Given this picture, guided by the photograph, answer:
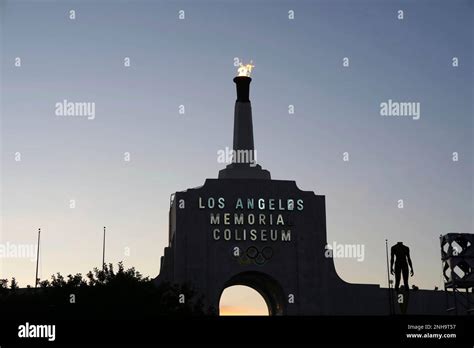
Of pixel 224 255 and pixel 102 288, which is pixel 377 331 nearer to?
pixel 102 288

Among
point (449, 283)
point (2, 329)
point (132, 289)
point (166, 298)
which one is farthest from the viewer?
point (166, 298)

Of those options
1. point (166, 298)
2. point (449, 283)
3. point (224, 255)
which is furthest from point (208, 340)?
point (224, 255)

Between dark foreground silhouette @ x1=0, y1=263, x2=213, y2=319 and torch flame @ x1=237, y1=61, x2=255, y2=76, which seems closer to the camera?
dark foreground silhouette @ x1=0, y1=263, x2=213, y2=319

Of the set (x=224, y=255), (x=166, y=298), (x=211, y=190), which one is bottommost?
(x=166, y=298)

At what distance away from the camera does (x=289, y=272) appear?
86.6 m

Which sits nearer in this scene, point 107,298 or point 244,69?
point 107,298

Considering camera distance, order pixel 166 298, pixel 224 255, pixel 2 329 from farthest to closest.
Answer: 1. pixel 224 255
2. pixel 166 298
3. pixel 2 329

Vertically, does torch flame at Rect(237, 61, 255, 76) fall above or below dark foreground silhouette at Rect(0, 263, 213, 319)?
above

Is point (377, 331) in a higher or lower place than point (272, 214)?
lower

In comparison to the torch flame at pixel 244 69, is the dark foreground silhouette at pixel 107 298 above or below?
below

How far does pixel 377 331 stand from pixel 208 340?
4746 millimetres

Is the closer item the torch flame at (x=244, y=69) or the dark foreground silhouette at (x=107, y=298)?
the dark foreground silhouette at (x=107, y=298)

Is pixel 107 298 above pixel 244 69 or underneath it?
underneath

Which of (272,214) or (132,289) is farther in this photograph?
(272,214)
